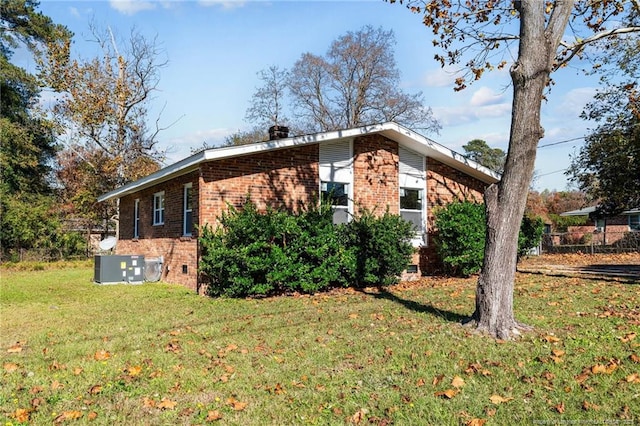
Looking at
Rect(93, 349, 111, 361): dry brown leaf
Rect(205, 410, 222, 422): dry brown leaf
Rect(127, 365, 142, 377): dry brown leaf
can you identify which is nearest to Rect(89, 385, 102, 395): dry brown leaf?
Rect(127, 365, 142, 377): dry brown leaf

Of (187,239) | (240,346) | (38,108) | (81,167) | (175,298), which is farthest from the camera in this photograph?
(81,167)

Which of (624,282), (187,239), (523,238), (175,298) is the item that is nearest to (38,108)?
(187,239)

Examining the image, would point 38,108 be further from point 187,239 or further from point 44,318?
point 44,318

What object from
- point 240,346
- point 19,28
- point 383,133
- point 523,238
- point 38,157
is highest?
point 19,28

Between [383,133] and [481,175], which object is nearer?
[383,133]

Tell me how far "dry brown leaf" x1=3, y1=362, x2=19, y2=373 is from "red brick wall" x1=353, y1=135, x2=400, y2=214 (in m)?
9.59

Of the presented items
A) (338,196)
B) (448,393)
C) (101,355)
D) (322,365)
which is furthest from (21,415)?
(338,196)

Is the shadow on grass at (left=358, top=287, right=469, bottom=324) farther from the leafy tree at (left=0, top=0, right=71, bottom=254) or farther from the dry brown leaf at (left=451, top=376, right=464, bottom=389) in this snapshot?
the leafy tree at (left=0, top=0, right=71, bottom=254)

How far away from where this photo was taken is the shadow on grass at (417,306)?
752cm

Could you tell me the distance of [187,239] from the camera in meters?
12.7

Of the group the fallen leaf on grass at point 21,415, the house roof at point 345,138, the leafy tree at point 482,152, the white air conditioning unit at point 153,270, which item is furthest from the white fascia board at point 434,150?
the leafy tree at point 482,152

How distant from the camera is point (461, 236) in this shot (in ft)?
43.9

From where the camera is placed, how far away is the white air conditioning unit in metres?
14.7

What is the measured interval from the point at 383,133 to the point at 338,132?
72.3 inches
